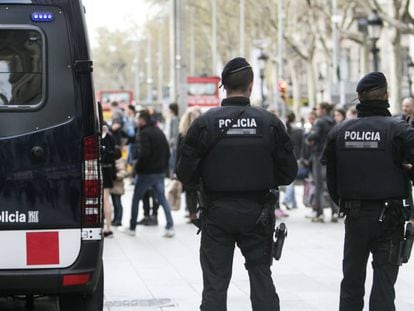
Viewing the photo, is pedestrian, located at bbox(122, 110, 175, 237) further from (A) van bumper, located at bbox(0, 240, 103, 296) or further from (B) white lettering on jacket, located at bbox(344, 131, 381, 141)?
(A) van bumper, located at bbox(0, 240, 103, 296)

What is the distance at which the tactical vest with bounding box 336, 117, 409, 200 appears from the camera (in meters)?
7.01

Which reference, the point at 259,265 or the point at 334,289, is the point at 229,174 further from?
the point at 334,289

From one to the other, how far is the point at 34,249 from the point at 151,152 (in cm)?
820

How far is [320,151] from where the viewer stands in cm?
1628

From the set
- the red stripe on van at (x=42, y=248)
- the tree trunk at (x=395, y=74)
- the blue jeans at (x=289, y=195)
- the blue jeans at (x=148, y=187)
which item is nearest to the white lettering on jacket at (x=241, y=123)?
the red stripe on van at (x=42, y=248)

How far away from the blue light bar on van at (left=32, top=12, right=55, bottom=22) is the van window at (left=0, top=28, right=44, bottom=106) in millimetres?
78

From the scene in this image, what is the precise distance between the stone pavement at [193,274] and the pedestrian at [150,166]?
13.7 inches

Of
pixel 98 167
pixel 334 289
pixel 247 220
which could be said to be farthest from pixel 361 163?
pixel 334 289

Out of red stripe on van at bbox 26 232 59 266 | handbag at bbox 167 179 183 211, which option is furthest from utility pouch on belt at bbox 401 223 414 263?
handbag at bbox 167 179 183 211

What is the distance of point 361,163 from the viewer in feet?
23.2

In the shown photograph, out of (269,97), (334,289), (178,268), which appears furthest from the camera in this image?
(269,97)

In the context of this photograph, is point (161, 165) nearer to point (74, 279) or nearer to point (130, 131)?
point (74, 279)

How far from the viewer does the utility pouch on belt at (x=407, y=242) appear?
6.95 metres

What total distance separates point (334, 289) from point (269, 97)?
7812cm
